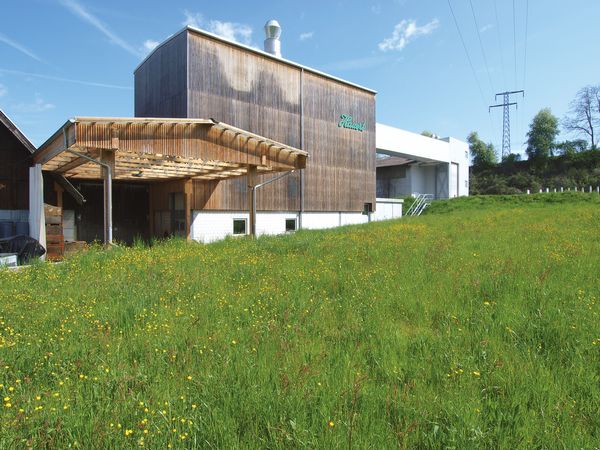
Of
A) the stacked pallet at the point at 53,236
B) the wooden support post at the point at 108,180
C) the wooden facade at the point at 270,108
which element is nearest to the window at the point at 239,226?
the wooden facade at the point at 270,108

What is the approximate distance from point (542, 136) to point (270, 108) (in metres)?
39.1

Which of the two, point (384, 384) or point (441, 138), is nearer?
point (384, 384)

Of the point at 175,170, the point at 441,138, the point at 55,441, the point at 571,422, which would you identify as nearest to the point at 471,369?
the point at 571,422

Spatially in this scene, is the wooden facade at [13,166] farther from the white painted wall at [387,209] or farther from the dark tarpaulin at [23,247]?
the white painted wall at [387,209]

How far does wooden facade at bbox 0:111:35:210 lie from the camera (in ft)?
49.0

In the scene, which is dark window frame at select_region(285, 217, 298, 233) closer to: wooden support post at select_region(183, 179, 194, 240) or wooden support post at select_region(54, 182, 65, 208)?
wooden support post at select_region(183, 179, 194, 240)

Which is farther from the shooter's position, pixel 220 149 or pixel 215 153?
pixel 220 149

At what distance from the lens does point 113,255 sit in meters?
9.43

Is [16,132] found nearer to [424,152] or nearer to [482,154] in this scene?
[424,152]

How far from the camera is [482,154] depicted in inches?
1855

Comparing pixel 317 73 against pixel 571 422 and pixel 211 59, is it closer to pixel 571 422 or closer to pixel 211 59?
pixel 211 59

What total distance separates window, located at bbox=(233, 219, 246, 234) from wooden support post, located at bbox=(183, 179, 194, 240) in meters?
2.42

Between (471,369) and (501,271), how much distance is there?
393 centimetres

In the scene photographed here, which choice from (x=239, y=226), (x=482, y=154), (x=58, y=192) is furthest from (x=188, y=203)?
(x=482, y=154)
